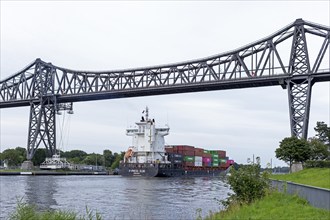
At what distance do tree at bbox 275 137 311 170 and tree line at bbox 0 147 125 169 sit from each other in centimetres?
8963

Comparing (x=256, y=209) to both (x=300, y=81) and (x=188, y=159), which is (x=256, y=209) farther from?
(x=188, y=159)

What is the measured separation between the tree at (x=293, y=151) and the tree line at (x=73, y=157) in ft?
294

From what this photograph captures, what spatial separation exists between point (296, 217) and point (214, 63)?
6527 cm

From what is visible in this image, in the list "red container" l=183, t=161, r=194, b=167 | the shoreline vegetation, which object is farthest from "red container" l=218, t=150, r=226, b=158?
the shoreline vegetation

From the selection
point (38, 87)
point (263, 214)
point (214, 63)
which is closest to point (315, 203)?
point (263, 214)

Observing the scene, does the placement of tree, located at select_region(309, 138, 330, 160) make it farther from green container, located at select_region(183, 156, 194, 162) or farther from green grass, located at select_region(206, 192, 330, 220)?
green container, located at select_region(183, 156, 194, 162)

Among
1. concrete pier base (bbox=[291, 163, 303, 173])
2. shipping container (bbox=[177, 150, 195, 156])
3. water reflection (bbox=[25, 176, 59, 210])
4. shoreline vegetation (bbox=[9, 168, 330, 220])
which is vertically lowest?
water reflection (bbox=[25, 176, 59, 210])

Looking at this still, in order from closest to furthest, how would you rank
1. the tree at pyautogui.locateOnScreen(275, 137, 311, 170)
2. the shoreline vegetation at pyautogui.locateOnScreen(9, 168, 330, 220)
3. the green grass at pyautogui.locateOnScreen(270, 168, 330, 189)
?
the shoreline vegetation at pyautogui.locateOnScreen(9, 168, 330, 220) < the green grass at pyautogui.locateOnScreen(270, 168, 330, 189) < the tree at pyautogui.locateOnScreen(275, 137, 311, 170)

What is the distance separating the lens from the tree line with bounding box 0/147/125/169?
123688mm

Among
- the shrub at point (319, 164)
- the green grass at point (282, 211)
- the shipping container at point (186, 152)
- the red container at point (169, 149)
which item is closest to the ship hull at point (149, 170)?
the red container at point (169, 149)

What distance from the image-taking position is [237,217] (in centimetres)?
1612

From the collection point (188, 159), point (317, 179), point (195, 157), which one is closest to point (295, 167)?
point (317, 179)

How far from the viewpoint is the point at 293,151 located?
45.5 metres

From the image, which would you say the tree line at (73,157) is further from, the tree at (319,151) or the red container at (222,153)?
the tree at (319,151)
